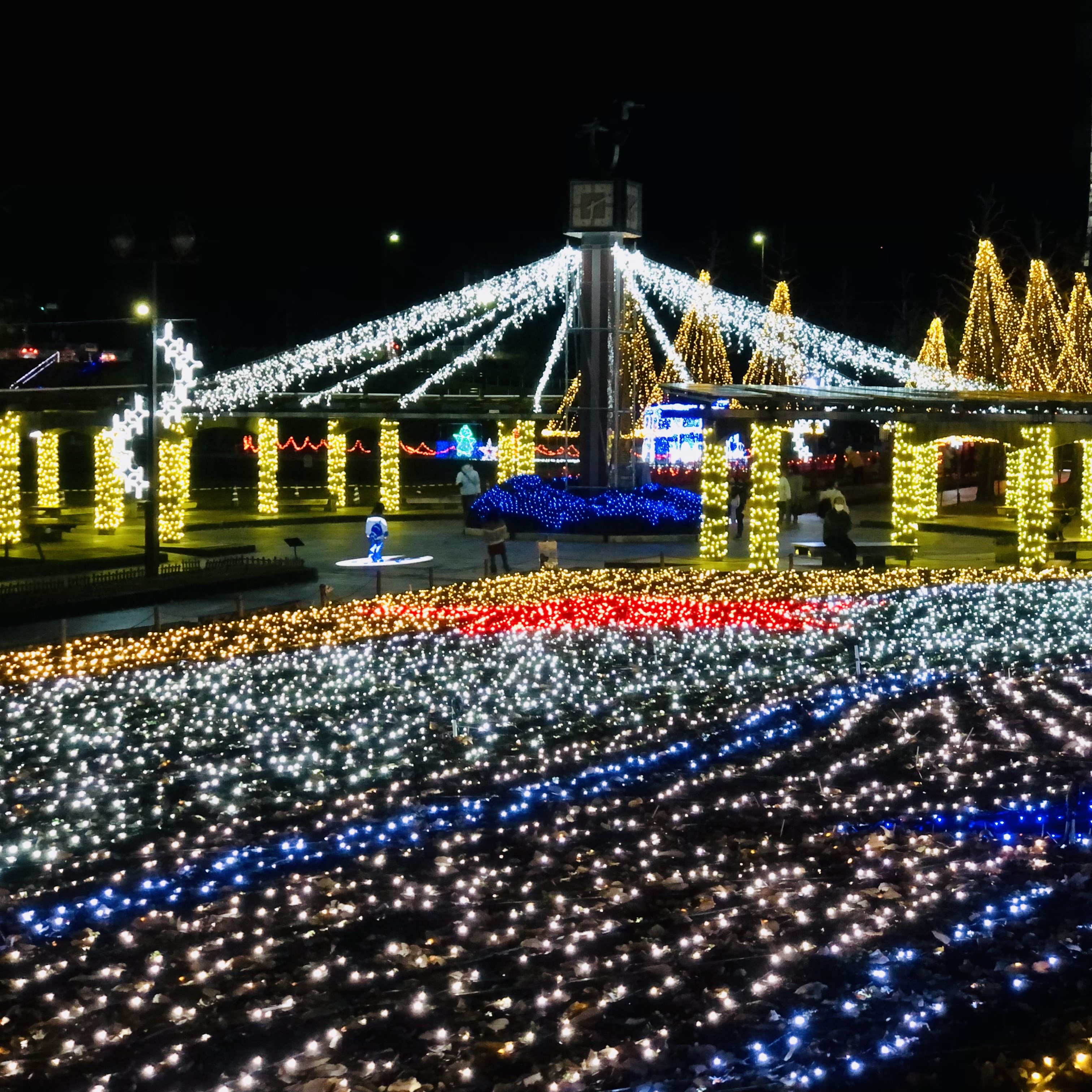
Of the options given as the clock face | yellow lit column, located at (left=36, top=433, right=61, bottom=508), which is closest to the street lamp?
the clock face

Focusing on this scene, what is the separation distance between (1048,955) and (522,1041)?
258 centimetres

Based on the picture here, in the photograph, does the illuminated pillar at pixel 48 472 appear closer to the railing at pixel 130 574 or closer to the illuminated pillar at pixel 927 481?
the railing at pixel 130 574

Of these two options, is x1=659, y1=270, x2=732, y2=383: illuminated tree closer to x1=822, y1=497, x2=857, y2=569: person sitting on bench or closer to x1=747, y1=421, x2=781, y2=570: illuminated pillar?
x1=747, y1=421, x2=781, y2=570: illuminated pillar

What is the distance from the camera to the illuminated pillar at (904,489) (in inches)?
1091

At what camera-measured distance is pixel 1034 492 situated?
26469mm

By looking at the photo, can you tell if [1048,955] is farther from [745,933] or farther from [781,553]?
[781,553]

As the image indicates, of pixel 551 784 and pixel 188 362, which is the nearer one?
pixel 551 784

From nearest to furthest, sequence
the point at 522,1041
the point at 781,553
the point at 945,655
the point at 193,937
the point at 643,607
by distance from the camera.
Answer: the point at 522,1041 < the point at 193,937 < the point at 945,655 < the point at 643,607 < the point at 781,553

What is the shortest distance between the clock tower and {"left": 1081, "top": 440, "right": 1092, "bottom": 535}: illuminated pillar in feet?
33.6

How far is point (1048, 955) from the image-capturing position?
7223mm

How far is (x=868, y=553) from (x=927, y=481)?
9.97m

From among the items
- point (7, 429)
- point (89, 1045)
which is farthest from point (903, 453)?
point (89, 1045)

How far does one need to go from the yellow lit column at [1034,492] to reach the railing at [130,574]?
1217cm

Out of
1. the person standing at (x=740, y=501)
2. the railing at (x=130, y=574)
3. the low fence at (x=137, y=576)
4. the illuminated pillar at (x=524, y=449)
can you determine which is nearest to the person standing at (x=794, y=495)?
the person standing at (x=740, y=501)
